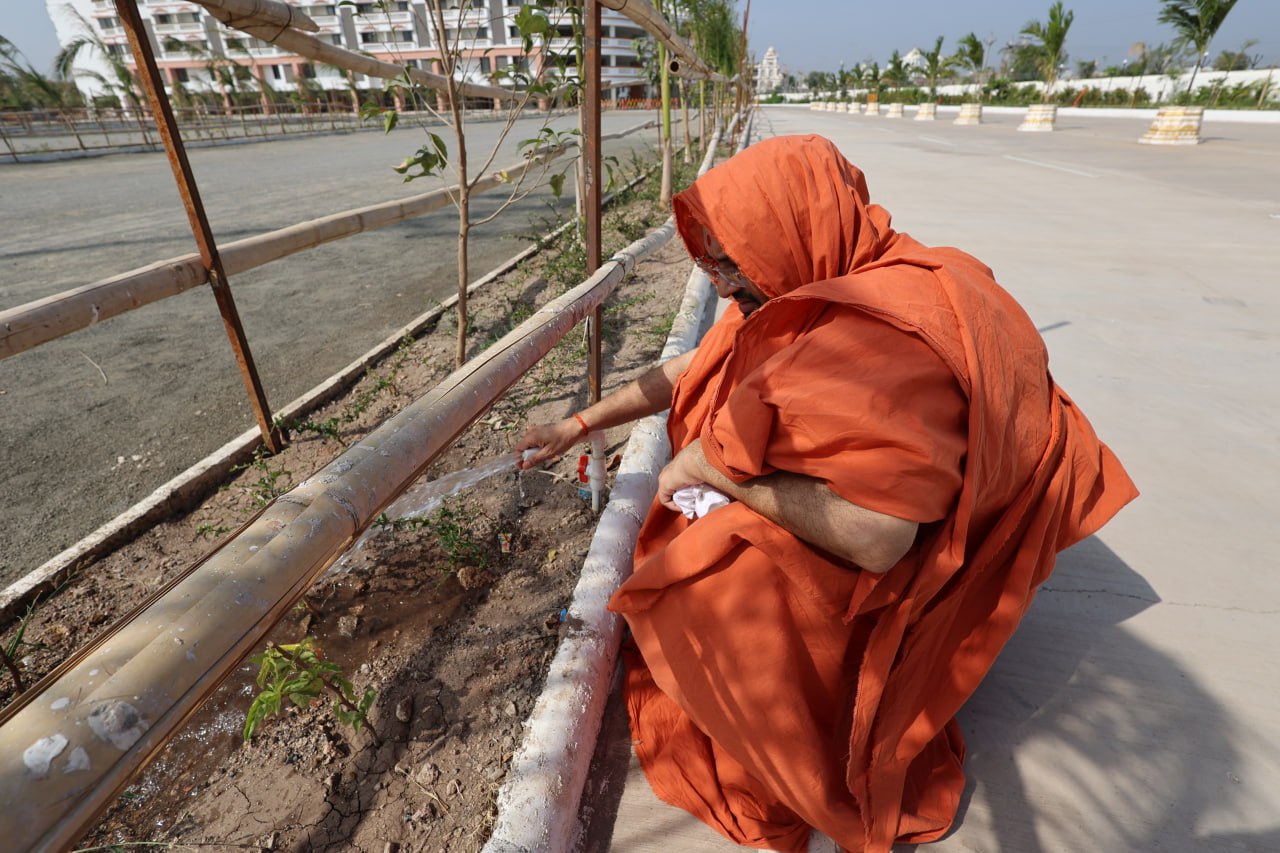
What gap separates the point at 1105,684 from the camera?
5.18 feet

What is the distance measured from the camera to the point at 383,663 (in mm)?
1716

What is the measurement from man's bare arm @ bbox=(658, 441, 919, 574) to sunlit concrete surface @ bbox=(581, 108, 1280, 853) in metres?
0.69

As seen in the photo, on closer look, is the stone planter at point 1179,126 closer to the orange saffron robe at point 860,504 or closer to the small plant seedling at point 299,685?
the orange saffron robe at point 860,504

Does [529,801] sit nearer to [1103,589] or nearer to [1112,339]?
[1103,589]

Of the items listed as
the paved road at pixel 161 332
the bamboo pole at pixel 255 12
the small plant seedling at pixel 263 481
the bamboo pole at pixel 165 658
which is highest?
the bamboo pole at pixel 255 12

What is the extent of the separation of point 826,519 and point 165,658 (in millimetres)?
892

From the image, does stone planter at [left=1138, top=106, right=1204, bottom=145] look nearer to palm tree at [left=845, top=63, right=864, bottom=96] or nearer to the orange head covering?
the orange head covering

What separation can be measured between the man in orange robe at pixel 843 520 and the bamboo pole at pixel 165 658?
0.62 m

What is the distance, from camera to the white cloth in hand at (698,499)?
134cm

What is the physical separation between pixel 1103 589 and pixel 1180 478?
31.2 inches

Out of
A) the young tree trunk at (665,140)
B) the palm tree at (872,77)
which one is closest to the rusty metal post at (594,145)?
the young tree trunk at (665,140)

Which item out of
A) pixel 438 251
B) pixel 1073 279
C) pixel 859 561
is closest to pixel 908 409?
pixel 859 561

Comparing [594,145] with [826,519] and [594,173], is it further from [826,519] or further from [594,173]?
[826,519]

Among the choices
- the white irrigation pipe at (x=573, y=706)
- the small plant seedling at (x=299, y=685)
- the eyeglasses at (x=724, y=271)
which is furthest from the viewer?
the eyeglasses at (x=724, y=271)
